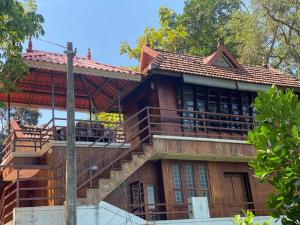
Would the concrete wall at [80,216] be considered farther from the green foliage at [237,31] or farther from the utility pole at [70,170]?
the green foliage at [237,31]

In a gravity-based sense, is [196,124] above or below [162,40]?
below

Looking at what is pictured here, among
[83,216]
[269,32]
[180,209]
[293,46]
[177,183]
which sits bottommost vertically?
[83,216]

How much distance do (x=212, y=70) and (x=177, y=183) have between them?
16.2 feet

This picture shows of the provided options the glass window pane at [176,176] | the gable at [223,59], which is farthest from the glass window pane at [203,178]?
the gable at [223,59]

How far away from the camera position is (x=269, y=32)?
1126 inches

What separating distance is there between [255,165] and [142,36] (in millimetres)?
29738

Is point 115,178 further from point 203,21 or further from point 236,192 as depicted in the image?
point 203,21

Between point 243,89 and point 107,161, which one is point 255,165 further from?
point 243,89

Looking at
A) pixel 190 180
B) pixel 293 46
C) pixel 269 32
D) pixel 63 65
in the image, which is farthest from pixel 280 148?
pixel 293 46

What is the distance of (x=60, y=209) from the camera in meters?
11.7

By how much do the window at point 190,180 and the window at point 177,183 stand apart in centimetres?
37

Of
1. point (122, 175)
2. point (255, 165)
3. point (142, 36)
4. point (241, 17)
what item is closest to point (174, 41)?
point (142, 36)

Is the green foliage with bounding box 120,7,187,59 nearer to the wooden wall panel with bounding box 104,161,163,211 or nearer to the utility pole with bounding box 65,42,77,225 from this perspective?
the wooden wall panel with bounding box 104,161,163,211

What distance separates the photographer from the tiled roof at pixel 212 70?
16000 mm
